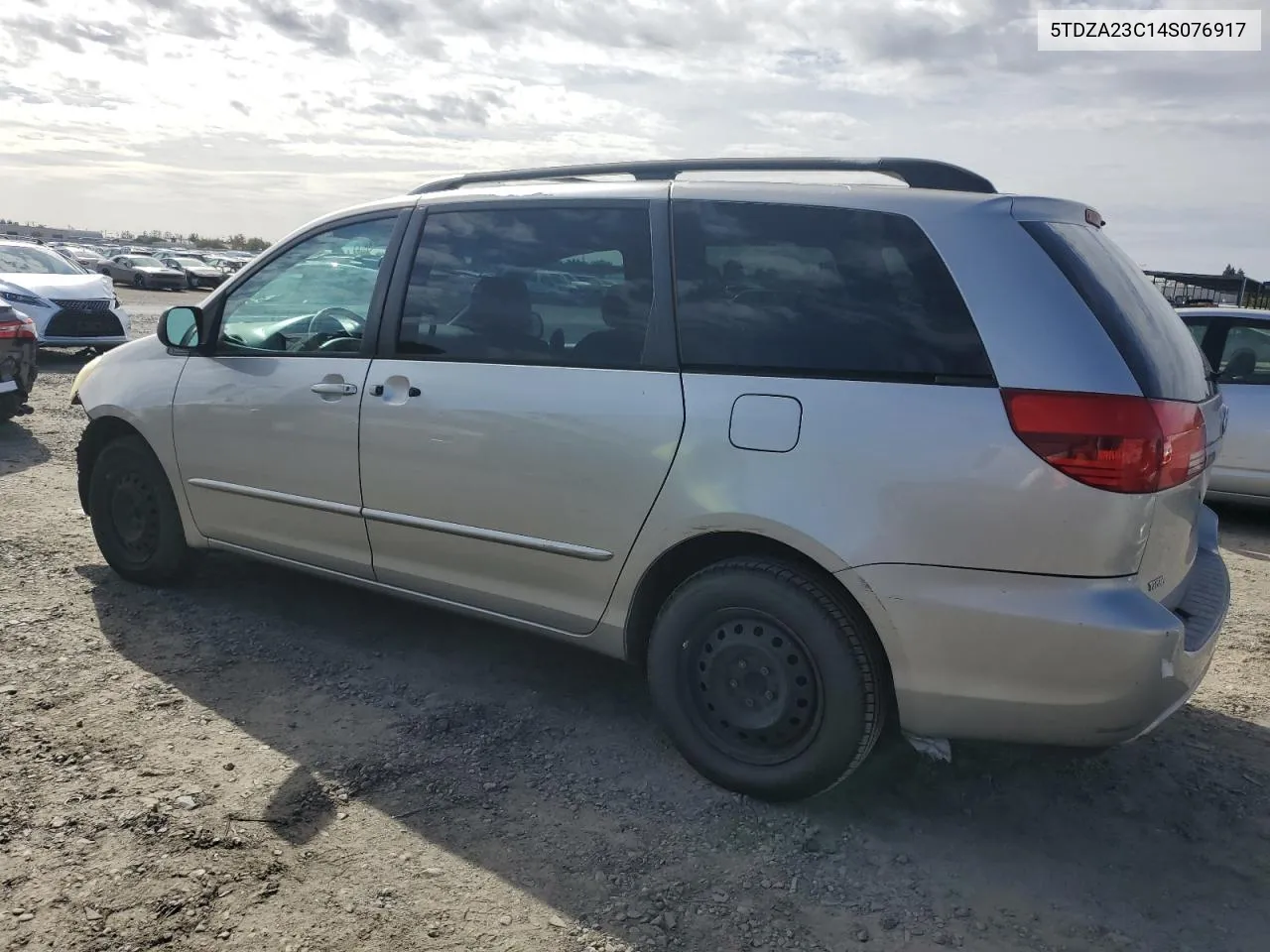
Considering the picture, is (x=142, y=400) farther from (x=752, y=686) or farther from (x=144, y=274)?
(x=144, y=274)

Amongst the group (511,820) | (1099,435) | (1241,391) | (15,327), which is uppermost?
(1099,435)

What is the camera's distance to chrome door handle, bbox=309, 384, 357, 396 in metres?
3.79

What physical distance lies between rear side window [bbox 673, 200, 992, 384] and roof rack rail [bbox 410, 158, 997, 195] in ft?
0.72

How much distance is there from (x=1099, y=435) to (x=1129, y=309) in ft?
1.60

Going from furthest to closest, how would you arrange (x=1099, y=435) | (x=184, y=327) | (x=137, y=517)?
(x=137, y=517) → (x=184, y=327) → (x=1099, y=435)

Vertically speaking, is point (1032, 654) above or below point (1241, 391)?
below

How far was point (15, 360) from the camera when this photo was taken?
8.62m

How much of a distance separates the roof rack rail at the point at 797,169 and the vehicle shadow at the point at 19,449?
5469 mm

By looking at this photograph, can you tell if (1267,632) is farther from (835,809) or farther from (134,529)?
(134,529)

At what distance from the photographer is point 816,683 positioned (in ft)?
9.56

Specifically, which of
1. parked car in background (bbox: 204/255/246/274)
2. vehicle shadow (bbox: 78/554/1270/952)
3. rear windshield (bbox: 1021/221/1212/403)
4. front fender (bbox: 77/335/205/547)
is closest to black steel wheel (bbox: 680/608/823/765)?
vehicle shadow (bbox: 78/554/1270/952)

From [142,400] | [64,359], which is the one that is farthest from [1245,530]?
[64,359]

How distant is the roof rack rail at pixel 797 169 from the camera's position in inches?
121

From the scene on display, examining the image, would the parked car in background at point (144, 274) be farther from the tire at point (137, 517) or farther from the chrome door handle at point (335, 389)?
the chrome door handle at point (335, 389)
